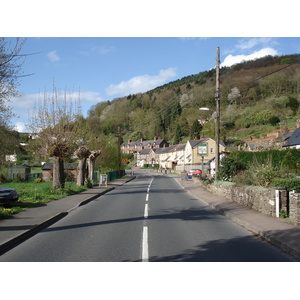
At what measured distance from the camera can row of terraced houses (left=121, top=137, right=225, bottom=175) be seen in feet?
259

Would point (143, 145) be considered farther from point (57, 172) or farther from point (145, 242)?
point (145, 242)

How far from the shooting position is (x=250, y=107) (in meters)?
88.4

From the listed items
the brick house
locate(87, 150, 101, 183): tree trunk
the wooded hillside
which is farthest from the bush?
the brick house

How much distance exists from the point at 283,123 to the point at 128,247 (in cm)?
7367

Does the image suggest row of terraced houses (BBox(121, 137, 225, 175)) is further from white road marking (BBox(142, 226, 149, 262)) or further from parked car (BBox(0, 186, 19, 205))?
white road marking (BBox(142, 226, 149, 262))

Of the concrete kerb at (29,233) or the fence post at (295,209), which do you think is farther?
the fence post at (295,209)

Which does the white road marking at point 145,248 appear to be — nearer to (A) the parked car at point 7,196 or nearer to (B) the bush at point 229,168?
(A) the parked car at point 7,196

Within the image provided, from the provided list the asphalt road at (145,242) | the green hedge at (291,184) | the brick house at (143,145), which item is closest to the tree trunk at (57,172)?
the asphalt road at (145,242)

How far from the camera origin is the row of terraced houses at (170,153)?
259 feet

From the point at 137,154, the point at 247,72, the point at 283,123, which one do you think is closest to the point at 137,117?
the point at 137,154

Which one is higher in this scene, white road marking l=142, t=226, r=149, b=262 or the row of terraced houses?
the row of terraced houses

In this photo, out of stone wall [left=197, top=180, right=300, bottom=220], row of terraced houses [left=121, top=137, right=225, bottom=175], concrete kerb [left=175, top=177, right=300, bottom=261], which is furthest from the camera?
row of terraced houses [left=121, top=137, right=225, bottom=175]

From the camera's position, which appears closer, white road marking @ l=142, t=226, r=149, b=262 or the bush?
white road marking @ l=142, t=226, r=149, b=262

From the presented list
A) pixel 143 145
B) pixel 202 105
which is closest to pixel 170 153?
pixel 202 105
